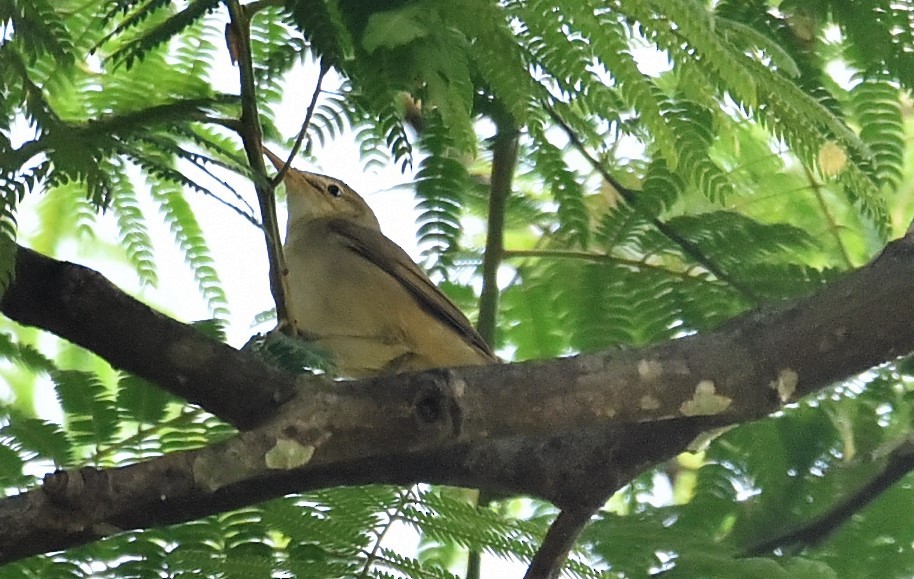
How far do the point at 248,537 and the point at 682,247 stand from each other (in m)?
1.34

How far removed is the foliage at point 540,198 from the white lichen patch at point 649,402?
45 cm

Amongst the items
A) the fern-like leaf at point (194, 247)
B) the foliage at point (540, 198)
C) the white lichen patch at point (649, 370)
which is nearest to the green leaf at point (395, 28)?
the foliage at point (540, 198)

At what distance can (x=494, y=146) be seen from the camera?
3.24m

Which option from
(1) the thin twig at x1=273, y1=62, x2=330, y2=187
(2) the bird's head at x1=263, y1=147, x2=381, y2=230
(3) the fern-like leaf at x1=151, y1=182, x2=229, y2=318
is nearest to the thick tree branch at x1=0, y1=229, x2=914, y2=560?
(1) the thin twig at x1=273, y1=62, x2=330, y2=187

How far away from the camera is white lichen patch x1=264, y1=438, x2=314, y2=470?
1.99 meters

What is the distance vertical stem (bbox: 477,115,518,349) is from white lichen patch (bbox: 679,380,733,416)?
3.99 ft

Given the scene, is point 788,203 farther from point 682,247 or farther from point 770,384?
point 770,384

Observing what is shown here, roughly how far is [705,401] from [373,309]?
5.96 ft

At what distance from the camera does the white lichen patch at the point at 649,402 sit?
7.41ft

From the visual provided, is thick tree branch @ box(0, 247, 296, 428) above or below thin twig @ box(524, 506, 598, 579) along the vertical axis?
above

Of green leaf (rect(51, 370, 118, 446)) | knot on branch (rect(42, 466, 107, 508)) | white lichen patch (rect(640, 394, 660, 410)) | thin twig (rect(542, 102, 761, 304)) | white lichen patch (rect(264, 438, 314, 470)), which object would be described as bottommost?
knot on branch (rect(42, 466, 107, 508))

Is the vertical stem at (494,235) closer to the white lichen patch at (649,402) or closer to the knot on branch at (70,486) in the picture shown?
the white lichen patch at (649,402)

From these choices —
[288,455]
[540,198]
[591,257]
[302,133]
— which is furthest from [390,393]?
[540,198]

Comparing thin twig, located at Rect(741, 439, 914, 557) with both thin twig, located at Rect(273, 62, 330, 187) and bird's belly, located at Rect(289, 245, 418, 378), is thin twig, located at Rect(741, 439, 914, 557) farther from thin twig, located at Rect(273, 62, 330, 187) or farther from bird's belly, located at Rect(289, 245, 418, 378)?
thin twig, located at Rect(273, 62, 330, 187)
